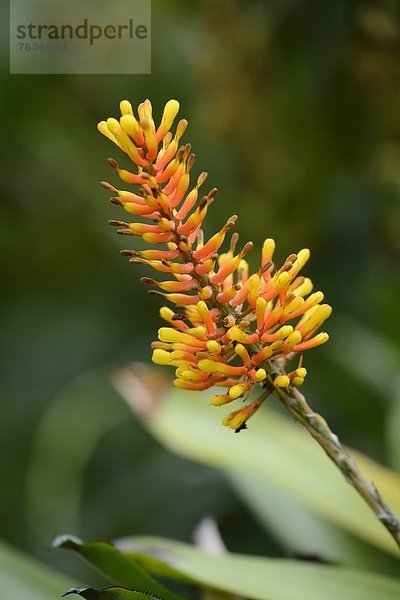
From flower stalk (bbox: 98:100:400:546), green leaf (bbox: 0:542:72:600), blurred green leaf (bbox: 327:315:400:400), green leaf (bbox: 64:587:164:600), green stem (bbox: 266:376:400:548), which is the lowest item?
green leaf (bbox: 0:542:72:600)

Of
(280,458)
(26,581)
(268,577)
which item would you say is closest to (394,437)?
(280,458)

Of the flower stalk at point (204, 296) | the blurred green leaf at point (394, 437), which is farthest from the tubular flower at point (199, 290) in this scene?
the blurred green leaf at point (394, 437)

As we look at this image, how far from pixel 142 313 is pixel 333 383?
63 cm

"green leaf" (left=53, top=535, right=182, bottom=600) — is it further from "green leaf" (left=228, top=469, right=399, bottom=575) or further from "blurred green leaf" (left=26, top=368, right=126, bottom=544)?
"blurred green leaf" (left=26, top=368, right=126, bottom=544)

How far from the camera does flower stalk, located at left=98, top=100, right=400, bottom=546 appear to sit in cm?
48

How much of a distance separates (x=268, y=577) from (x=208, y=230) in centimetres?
104

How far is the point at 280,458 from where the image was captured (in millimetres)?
875

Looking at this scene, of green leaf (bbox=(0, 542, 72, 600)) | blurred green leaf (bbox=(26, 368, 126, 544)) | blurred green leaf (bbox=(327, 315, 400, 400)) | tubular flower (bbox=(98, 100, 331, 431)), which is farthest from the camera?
blurred green leaf (bbox=(26, 368, 126, 544))

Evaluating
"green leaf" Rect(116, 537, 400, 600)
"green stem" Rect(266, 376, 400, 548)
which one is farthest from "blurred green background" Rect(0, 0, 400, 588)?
"green stem" Rect(266, 376, 400, 548)

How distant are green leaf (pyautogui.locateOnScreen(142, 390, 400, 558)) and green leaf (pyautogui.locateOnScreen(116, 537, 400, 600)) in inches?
5.2

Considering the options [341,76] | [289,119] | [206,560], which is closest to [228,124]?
[289,119]

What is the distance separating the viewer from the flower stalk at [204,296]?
483 millimetres

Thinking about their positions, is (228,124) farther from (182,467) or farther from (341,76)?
(182,467)

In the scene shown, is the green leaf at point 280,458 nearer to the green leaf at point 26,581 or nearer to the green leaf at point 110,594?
the green leaf at point 26,581
